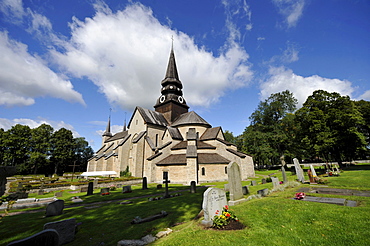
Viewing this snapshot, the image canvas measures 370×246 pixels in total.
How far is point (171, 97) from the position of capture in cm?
3506

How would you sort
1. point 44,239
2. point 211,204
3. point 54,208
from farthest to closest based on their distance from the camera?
point 54,208 < point 211,204 < point 44,239

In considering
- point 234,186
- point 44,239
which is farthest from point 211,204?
point 44,239

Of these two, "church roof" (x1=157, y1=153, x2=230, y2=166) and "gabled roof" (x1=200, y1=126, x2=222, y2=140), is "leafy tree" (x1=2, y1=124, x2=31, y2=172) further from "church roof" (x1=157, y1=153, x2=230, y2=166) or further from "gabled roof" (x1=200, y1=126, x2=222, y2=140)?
"gabled roof" (x1=200, y1=126, x2=222, y2=140)

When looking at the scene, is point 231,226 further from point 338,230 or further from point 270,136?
point 270,136

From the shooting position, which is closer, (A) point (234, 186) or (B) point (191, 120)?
(A) point (234, 186)

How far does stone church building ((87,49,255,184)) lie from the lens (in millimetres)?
22969

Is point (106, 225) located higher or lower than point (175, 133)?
lower

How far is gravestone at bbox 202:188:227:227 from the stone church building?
47.9 ft

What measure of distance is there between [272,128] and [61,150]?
59.5 meters

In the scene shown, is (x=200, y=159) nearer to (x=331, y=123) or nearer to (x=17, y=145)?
(x=331, y=123)

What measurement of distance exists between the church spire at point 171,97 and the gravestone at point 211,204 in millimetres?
27942

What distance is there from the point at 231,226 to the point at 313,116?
22428 millimetres

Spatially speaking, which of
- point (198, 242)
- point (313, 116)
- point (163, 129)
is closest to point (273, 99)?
point (313, 116)

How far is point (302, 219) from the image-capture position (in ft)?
19.0
